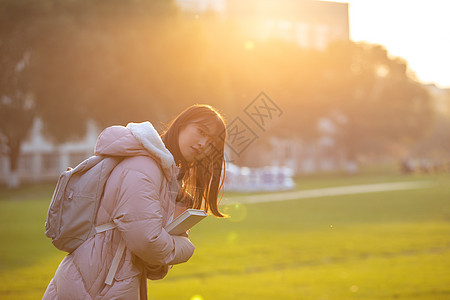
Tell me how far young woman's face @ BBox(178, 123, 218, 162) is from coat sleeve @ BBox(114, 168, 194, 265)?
0.30 meters

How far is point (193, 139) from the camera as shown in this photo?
103 inches

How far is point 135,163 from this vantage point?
7.62 ft

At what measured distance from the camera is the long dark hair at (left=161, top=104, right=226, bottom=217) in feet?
8.64

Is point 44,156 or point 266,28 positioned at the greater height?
Result: point 266,28

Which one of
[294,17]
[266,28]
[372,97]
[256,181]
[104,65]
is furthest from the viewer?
[294,17]

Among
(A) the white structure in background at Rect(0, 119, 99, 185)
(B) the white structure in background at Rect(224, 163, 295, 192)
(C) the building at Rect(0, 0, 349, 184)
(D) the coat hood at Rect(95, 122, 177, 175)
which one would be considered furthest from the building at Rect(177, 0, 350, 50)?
(D) the coat hood at Rect(95, 122, 177, 175)

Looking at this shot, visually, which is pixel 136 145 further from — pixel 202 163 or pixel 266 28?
pixel 266 28

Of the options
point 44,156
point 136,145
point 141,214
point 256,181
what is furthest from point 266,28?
point 141,214

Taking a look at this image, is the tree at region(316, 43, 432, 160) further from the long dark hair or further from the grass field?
the long dark hair

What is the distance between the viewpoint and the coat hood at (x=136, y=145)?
2.34 m

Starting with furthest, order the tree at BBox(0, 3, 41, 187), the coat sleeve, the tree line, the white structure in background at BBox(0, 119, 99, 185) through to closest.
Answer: the white structure in background at BBox(0, 119, 99, 185)
the tree at BBox(0, 3, 41, 187)
the tree line
the coat sleeve

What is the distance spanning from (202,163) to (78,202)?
0.64m

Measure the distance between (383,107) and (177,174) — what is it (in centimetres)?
5097

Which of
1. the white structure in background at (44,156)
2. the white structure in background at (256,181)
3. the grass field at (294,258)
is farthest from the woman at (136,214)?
the white structure in background at (44,156)
